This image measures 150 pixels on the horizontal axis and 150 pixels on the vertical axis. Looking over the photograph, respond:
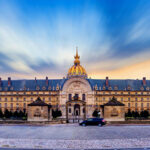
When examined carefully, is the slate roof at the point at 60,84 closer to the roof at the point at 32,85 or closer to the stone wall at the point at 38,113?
the roof at the point at 32,85

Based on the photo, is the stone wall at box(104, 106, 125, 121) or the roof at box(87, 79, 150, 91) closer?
the stone wall at box(104, 106, 125, 121)

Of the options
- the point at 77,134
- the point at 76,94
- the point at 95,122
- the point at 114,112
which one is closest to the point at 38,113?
the point at 95,122

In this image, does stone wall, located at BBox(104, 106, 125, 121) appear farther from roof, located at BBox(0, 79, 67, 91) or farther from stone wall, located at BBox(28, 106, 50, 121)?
roof, located at BBox(0, 79, 67, 91)

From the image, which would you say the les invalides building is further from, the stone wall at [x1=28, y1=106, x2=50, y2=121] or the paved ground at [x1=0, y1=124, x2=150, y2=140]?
the paved ground at [x1=0, y1=124, x2=150, y2=140]

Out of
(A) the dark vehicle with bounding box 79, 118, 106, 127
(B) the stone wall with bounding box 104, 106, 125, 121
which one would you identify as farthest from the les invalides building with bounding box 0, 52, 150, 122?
(A) the dark vehicle with bounding box 79, 118, 106, 127

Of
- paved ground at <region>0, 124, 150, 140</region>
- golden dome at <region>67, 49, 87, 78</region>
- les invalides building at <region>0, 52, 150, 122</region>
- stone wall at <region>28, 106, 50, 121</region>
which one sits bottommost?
paved ground at <region>0, 124, 150, 140</region>

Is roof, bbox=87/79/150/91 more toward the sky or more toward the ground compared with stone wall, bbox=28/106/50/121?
more toward the sky

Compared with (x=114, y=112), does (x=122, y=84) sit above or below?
above

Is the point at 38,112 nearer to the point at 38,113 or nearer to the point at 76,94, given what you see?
the point at 38,113

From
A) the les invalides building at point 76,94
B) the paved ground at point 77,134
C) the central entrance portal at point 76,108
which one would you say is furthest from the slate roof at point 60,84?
the paved ground at point 77,134

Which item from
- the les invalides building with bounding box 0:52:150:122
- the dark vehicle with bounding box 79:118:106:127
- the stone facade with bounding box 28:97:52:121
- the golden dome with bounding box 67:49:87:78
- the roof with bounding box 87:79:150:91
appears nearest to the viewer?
the dark vehicle with bounding box 79:118:106:127

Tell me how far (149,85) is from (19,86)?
5264cm

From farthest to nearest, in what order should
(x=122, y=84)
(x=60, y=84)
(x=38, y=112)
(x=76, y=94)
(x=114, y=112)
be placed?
(x=60, y=84) → (x=122, y=84) → (x=76, y=94) → (x=38, y=112) → (x=114, y=112)

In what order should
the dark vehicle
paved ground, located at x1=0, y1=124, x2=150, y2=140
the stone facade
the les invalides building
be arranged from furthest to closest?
the les invalides building < the stone facade < the dark vehicle < paved ground, located at x1=0, y1=124, x2=150, y2=140
